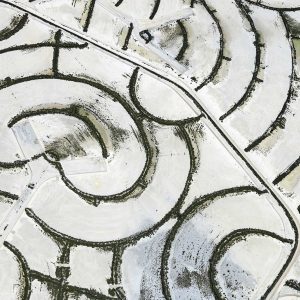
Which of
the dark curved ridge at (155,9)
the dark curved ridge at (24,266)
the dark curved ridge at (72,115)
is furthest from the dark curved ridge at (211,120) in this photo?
the dark curved ridge at (24,266)

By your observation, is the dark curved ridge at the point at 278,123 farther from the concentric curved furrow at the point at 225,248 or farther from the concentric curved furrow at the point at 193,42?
the concentric curved furrow at the point at 193,42

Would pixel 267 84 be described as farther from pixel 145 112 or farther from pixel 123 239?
pixel 123 239

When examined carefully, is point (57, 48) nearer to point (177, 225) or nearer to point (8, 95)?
point (8, 95)

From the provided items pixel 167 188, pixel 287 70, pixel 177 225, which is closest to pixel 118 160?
pixel 167 188

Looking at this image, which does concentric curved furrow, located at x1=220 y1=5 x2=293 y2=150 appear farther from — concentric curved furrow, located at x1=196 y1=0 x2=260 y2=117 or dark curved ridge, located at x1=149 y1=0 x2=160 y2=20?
dark curved ridge, located at x1=149 y1=0 x2=160 y2=20

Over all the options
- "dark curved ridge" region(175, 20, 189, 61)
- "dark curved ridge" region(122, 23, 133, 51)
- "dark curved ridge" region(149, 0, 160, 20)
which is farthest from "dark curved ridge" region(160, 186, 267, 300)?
"dark curved ridge" region(149, 0, 160, 20)
